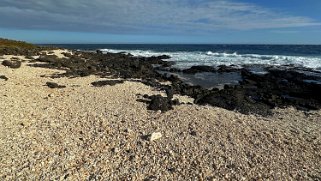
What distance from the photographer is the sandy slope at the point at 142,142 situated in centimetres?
700

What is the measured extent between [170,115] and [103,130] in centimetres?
241

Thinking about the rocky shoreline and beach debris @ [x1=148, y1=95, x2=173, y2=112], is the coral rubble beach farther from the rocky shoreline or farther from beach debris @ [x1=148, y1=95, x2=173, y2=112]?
the rocky shoreline

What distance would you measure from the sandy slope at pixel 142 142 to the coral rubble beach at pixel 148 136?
0.02m

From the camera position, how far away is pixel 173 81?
19688 mm

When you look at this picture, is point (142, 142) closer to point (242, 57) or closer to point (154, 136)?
point (154, 136)

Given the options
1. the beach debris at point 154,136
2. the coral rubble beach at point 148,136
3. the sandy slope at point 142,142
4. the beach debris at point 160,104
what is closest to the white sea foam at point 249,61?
the coral rubble beach at point 148,136

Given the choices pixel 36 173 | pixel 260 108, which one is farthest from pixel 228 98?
pixel 36 173

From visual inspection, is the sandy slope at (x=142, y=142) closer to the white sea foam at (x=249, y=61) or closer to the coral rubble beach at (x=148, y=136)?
the coral rubble beach at (x=148, y=136)

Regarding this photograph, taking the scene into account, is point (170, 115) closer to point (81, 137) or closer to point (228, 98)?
point (81, 137)

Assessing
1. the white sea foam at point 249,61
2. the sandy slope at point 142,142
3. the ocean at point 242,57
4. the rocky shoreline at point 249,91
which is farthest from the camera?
the ocean at point 242,57

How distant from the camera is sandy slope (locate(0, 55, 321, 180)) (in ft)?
23.0

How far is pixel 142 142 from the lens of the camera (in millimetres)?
8305

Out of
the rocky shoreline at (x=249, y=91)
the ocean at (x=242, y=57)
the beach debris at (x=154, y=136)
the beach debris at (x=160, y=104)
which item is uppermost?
the beach debris at (x=160, y=104)

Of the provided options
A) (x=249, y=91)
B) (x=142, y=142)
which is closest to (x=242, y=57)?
(x=249, y=91)
